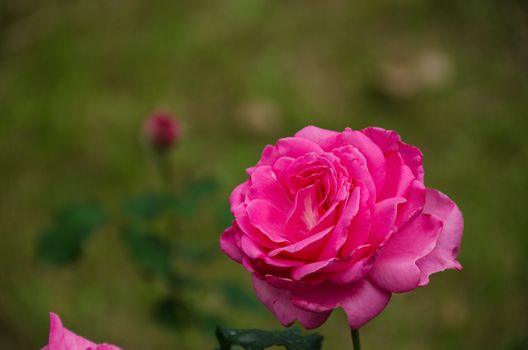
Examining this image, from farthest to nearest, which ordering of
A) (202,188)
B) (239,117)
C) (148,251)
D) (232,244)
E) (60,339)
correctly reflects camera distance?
(239,117) → (202,188) → (148,251) → (232,244) → (60,339)

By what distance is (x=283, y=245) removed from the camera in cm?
65

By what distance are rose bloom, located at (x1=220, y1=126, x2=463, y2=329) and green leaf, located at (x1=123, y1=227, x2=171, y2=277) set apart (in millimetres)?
625

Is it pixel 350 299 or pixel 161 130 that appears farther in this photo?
pixel 161 130

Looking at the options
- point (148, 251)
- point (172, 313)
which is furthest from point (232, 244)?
point (172, 313)

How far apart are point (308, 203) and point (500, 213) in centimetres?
161

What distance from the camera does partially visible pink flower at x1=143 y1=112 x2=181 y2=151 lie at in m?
1.46

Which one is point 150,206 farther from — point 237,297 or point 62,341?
point 62,341

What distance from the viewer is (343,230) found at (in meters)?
0.63

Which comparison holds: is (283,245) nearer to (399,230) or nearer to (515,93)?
(399,230)

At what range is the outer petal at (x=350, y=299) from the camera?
63cm

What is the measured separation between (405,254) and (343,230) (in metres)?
0.06

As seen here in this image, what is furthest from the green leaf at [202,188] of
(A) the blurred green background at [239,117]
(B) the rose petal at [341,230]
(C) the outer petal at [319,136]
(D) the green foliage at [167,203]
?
(B) the rose petal at [341,230]

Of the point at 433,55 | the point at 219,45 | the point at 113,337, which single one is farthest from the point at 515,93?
the point at 113,337

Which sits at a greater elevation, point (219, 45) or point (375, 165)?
point (375, 165)
